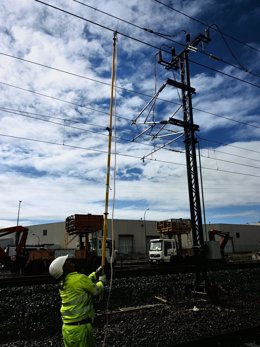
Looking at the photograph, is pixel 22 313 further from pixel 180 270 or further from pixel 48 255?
pixel 48 255

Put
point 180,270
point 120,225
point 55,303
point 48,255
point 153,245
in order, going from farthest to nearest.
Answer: point 120,225 → point 153,245 → point 48,255 → point 180,270 → point 55,303

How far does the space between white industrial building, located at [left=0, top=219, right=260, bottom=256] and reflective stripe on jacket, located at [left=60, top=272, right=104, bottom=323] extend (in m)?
47.2

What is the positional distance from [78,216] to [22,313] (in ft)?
40.4

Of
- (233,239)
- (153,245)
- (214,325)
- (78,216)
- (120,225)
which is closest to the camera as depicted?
(214,325)

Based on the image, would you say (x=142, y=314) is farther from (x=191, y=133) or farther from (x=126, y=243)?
(x=126, y=243)

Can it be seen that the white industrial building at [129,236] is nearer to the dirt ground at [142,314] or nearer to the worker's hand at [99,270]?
the dirt ground at [142,314]

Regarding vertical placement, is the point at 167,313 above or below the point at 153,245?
below

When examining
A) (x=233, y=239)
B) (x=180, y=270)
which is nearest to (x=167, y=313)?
(x=180, y=270)

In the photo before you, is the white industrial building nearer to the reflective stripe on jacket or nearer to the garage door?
the garage door

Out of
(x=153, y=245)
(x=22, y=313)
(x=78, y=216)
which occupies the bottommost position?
(x=22, y=313)

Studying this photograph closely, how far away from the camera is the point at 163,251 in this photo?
26141 mm

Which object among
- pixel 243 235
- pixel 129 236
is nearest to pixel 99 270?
pixel 129 236

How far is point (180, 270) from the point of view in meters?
13.3

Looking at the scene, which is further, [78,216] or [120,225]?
[120,225]
